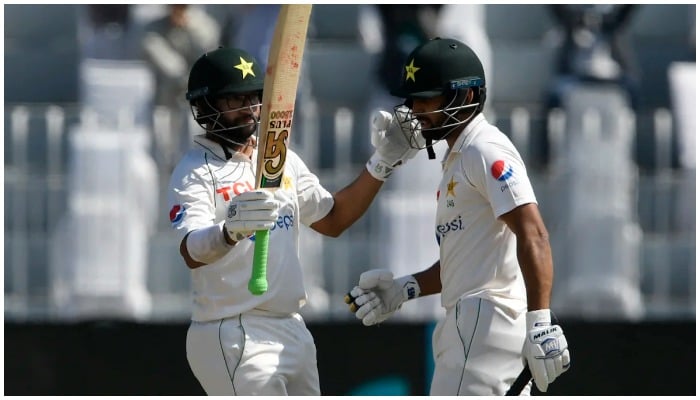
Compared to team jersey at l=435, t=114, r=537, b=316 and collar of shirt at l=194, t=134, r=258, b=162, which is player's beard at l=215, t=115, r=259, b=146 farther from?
team jersey at l=435, t=114, r=537, b=316

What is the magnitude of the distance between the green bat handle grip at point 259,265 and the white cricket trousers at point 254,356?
0.91 ft

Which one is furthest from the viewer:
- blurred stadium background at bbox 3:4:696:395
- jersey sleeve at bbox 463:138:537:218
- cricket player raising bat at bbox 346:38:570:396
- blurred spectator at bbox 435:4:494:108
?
blurred spectator at bbox 435:4:494:108

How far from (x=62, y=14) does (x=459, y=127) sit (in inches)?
248

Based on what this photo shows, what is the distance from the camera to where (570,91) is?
8953mm

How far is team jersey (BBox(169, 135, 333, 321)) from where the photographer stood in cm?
517

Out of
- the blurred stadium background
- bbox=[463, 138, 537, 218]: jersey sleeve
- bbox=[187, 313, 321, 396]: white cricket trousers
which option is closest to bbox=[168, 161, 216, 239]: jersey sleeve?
bbox=[187, 313, 321, 396]: white cricket trousers

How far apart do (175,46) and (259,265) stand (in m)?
4.52

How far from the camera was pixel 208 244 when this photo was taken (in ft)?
16.2

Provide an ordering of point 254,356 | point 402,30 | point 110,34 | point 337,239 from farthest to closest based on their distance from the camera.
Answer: point 110,34, point 402,30, point 337,239, point 254,356

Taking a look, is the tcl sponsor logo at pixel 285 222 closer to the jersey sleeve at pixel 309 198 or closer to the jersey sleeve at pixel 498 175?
the jersey sleeve at pixel 309 198

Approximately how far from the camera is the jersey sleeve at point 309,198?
17.9 feet

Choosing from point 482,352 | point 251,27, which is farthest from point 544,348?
point 251,27

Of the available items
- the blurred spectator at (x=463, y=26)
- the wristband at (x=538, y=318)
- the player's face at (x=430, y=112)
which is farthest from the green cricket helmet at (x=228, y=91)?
the blurred spectator at (x=463, y=26)

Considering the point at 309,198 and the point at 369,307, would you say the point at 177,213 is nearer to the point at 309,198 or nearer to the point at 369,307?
the point at 309,198
